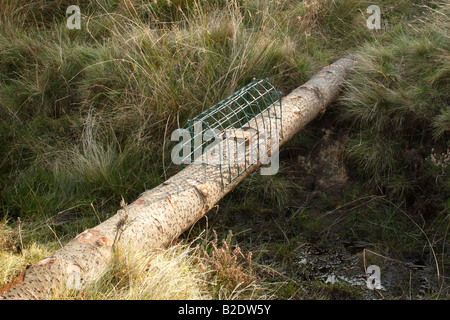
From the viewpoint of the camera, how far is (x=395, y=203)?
3.73 meters

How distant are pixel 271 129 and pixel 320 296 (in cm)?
138

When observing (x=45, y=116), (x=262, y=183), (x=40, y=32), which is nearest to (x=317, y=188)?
(x=262, y=183)

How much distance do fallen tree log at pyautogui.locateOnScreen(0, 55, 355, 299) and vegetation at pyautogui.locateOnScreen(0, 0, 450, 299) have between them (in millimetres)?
124

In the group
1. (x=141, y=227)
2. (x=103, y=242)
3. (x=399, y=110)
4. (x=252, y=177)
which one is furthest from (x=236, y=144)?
(x=399, y=110)

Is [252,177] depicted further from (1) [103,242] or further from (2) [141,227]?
(1) [103,242]

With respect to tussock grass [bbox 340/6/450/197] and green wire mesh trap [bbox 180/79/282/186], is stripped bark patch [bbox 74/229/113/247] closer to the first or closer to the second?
green wire mesh trap [bbox 180/79/282/186]

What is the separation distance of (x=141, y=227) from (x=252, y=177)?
1515 mm

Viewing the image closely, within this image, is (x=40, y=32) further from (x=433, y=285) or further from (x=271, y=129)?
(x=433, y=285)

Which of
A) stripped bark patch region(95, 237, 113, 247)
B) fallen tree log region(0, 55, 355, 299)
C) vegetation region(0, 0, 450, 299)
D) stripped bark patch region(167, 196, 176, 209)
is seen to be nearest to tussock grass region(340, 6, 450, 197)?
vegetation region(0, 0, 450, 299)

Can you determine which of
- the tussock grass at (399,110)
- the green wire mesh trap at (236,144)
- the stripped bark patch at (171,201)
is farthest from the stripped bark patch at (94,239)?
the tussock grass at (399,110)

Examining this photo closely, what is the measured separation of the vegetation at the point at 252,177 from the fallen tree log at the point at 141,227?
0.41 feet

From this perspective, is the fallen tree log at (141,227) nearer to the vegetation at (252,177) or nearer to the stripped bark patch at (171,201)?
the stripped bark patch at (171,201)

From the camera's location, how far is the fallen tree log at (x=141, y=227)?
2277 mm

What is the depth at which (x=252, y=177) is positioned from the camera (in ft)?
13.2
